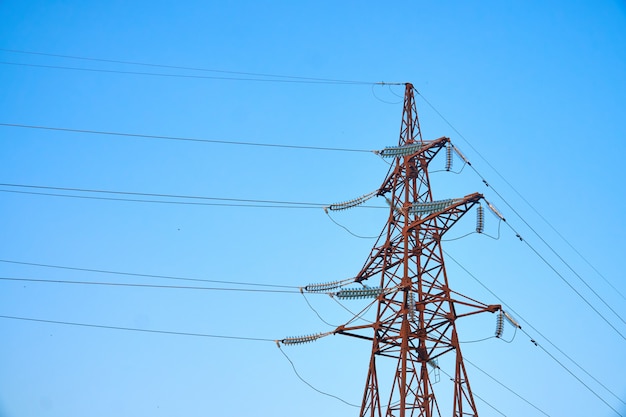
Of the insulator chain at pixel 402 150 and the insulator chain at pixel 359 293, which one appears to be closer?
the insulator chain at pixel 359 293

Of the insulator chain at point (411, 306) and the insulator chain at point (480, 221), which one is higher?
the insulator chain at point (480, 221)

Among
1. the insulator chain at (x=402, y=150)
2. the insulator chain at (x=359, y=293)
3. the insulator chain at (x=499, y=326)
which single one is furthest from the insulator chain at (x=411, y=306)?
the insulator chain at (x=402, y=150)

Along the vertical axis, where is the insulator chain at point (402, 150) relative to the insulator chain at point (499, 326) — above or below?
above

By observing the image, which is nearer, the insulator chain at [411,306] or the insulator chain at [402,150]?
the insulator chain at [411,306]

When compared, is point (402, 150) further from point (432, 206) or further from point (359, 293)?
point (359, 293)

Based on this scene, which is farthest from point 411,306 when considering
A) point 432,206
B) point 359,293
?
point 432,206

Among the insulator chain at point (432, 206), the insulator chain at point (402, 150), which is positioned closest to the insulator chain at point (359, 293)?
the insulator chain at point (432, 206)

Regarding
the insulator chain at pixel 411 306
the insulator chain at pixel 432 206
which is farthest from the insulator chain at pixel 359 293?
the insulator chain at pixel 432 206

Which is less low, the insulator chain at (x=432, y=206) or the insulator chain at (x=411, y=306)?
the insulator chain at (x=432, y=206)

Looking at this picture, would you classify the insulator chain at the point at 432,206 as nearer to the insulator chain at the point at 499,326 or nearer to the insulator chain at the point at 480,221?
the insulator chain at the point at 480,221

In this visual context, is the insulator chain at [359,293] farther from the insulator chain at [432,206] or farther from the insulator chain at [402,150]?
the insulator chain at [402,150]

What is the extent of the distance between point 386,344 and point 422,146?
1197 cm

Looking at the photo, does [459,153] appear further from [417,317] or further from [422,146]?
[417,317]

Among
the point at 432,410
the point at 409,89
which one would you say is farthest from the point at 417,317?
the point at 409,89
